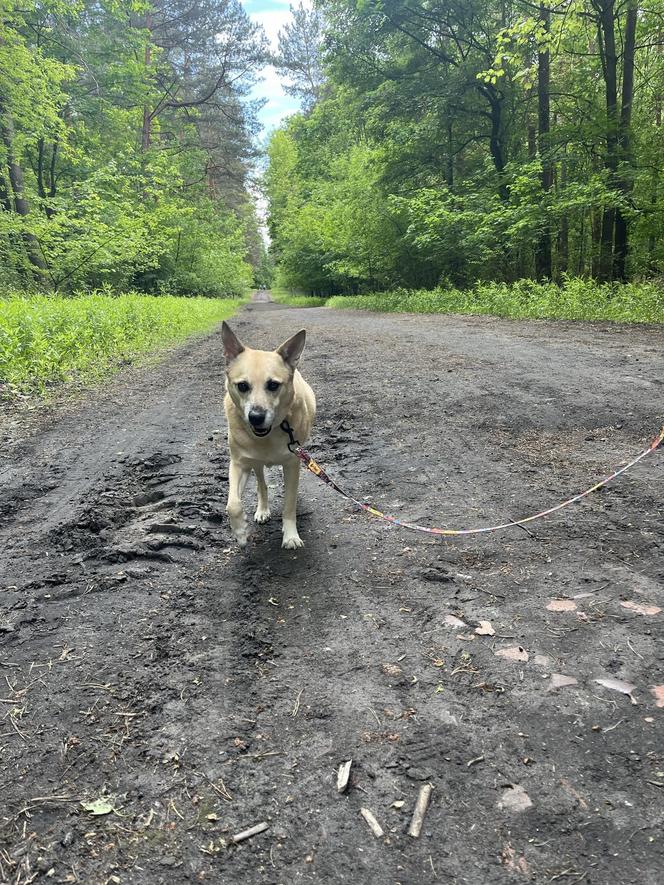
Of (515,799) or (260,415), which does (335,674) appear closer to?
(515,799)

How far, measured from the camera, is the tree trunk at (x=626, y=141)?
13.8m

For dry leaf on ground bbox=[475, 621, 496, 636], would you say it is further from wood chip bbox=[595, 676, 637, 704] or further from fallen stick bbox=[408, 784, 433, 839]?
fallen stick bbox=[408, 784, 433, 839]

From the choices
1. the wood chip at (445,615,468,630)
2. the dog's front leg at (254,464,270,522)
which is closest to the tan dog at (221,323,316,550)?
the dog's front leg at (254,464,270,522)

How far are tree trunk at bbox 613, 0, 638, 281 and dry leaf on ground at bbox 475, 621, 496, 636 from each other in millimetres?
14949

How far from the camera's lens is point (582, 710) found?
1.79 meters

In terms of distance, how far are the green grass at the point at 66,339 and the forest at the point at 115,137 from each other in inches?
127

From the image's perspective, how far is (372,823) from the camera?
1445mm

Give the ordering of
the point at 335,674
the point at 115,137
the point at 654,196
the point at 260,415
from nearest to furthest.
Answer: the point at 335,674 → the point at 260,415 → the point at 654,196 → the point at 115,137

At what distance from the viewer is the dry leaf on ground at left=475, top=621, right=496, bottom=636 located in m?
2.24

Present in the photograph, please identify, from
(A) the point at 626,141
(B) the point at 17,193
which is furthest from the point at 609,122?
(B) the point at 17,193

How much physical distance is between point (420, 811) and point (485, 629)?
0.93 m

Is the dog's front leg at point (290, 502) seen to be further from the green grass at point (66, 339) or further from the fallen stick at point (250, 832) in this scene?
the green grass at point (66, 339)

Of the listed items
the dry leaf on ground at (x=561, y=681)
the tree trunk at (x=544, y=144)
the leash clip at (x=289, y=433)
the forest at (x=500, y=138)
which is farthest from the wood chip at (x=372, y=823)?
the tree trunk at (x=544, y=144)

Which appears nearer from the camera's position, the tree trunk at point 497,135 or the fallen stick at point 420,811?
the fallen stick at point 420,811
